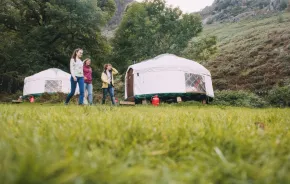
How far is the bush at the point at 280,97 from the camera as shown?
55.9 feet

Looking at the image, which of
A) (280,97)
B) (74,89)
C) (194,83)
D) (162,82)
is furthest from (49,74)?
(280,97)

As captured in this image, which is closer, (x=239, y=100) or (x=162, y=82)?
(x=239, y=100)

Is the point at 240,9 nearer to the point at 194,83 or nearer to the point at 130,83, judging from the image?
the point at 130,83

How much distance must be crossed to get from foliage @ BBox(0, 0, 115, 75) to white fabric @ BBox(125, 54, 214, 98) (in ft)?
18.0

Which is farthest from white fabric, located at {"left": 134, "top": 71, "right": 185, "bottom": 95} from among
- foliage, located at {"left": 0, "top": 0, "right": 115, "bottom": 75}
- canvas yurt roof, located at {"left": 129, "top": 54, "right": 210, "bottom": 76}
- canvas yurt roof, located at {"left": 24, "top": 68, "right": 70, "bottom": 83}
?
canvas yurt roof, located at {"left": 24, "top": 68, "right": 70, "bottom": 83}

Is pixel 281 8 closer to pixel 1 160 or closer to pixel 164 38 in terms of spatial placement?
pixel 164 38

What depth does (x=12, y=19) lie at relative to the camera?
2295 centimetres

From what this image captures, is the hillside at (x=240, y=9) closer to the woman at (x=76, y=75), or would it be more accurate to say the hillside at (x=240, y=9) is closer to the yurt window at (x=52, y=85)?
the yurt window at (x=52, y=85)

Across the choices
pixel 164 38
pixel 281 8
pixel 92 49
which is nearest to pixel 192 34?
pixel 164 38

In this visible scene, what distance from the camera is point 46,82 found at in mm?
24016

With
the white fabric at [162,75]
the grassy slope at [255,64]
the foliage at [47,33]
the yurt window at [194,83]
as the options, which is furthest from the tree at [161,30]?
the yurt window at [194,83]

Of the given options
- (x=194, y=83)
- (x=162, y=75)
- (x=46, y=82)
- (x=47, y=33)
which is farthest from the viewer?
(x=46, y=82)

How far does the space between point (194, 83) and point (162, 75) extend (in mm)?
2182

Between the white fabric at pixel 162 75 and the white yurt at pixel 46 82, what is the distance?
7.64 m
